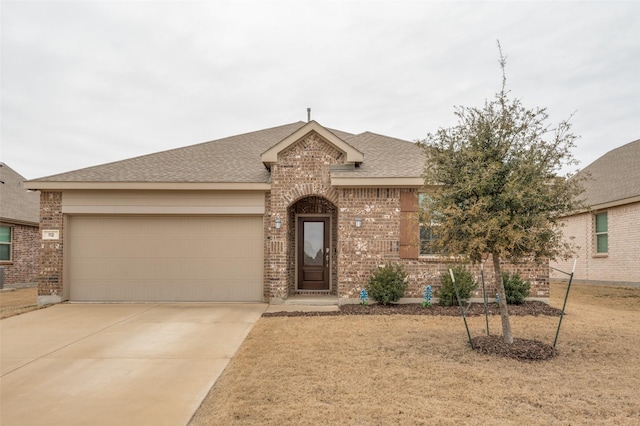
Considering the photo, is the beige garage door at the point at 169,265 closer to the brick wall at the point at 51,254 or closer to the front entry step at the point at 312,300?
the brick wall at the point at 51,254

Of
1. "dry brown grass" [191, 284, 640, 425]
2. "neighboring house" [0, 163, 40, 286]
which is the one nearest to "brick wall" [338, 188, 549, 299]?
"dry brown grass" [191, 284, 640, 425]

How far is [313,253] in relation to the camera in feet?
42.8

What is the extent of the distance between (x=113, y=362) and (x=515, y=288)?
8869 mm

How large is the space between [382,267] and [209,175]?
5.36 m

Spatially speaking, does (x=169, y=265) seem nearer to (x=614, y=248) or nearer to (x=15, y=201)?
(x=15, y=201)

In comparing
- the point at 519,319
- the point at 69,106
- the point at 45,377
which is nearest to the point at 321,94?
the point at 69,106

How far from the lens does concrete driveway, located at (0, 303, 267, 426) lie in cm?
445

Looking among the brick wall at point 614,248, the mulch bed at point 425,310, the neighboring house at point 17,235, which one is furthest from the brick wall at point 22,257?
the brick wall at point 614,248

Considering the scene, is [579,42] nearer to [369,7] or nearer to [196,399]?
[369,7]

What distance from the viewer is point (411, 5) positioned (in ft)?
45.6

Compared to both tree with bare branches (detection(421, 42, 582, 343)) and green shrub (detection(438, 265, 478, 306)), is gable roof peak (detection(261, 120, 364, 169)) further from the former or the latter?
tree with bare branches (detection(421, 42, 582, 343))

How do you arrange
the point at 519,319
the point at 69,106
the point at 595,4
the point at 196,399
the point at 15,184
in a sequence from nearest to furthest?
the point at 196,399, the point at 519,319, the point at 595,4, the point at 15,184, the point at 69,106

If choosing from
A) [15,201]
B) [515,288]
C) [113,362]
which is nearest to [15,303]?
[15,201]

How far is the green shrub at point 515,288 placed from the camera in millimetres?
10539
